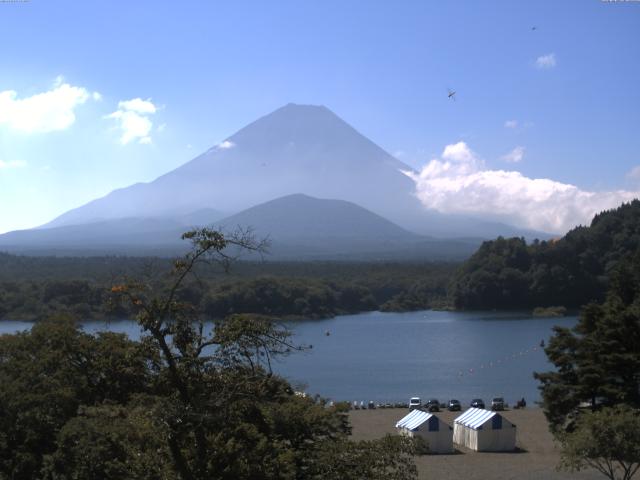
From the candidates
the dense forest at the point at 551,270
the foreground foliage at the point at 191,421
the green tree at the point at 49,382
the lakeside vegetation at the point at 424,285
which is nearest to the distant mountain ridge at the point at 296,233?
the lakeside vegetation at the point at 424,285

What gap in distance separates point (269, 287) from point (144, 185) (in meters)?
136

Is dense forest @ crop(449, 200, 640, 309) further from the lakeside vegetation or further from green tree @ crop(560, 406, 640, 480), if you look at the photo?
green tree @ crop(560, 406, 640, 480)

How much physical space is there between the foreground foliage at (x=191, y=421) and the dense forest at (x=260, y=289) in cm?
1809

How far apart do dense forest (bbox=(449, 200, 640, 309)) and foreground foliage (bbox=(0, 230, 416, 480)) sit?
1395 inches

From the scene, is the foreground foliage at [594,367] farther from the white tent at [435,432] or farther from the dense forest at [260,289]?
the dense forest at [260,289]

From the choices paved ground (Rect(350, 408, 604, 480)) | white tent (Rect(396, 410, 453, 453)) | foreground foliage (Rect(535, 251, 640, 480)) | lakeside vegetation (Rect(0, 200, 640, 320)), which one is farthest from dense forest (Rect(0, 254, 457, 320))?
foreground foliage (Rect(535, 251, 640, 480))

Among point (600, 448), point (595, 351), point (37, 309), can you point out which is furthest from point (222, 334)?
point (37, 309)

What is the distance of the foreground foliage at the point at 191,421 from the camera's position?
158 inches

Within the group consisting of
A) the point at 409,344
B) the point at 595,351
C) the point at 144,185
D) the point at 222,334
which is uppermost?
the point at 144,185

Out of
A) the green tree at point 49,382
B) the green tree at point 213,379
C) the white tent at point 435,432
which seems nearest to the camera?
the green tree at point 213,379

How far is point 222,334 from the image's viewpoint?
402cm

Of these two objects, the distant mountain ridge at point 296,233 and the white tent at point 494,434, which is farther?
the distant mountain ridge at point 296,233

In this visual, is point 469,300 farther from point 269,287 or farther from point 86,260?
point 86,260

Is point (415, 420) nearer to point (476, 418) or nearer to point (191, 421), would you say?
point (476, 418)
